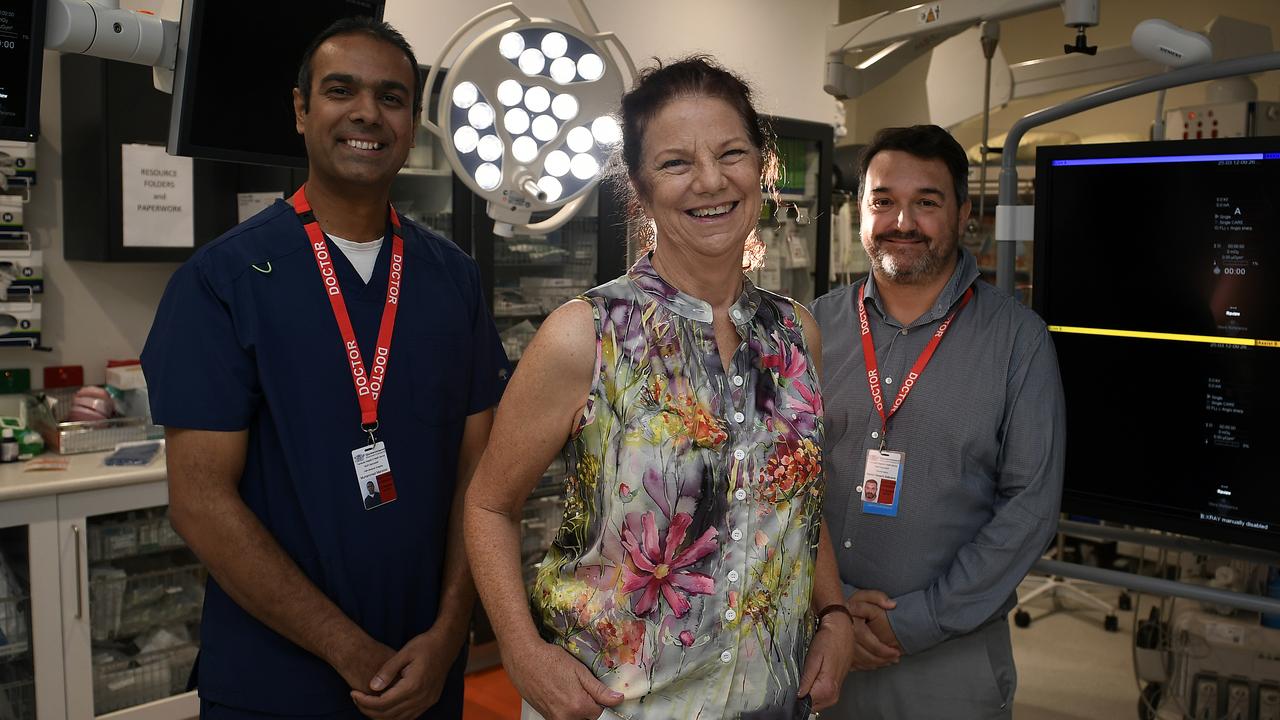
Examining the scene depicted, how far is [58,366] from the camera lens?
3.69 meters

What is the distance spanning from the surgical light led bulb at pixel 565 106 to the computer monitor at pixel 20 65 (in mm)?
965

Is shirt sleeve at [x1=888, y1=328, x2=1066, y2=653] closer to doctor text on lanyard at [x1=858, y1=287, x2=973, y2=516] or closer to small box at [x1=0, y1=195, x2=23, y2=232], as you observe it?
doctor text on lanyard at [x1=858, y1=287, x2=973, y2=516]

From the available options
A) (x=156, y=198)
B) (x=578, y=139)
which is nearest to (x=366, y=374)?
(x=578, y=139)

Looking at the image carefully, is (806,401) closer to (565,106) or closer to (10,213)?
(565,106)

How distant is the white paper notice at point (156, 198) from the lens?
3535mm

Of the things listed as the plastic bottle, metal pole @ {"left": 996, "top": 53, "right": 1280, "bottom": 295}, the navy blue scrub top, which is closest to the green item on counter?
the plastic bottle

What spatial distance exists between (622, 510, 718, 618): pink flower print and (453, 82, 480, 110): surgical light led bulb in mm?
1097

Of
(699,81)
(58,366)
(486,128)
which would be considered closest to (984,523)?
(699,81)

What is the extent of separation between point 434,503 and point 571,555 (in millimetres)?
525

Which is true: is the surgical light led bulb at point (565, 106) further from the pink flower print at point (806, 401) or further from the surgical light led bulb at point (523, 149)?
the pink flower print at point (806, 401)

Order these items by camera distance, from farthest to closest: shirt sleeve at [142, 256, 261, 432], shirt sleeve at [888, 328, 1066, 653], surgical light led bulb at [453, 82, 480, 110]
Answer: surgical light led bulb at [453, 82, 480, 110]
shirt sleeve at [888, 328, 1066, 653]
shirt sleeve at [142, 256, 261, 432]

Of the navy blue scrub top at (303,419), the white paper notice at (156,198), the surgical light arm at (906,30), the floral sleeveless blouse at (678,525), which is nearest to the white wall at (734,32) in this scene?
the white paper notice at (156,198)

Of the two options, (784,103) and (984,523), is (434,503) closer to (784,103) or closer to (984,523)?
(984,523)

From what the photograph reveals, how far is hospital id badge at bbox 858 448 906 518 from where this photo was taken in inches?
80.6
